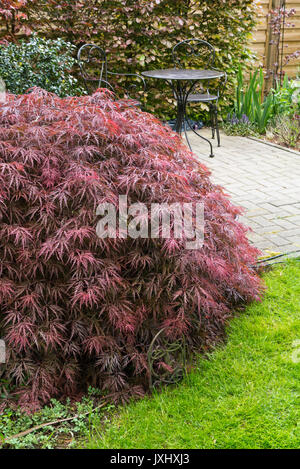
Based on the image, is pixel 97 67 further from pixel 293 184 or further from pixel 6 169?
pixel 6 169

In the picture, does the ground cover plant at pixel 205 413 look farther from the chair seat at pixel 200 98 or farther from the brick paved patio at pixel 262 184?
the chair seat at pixel 200 98

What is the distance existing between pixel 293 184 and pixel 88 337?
10.9 feet

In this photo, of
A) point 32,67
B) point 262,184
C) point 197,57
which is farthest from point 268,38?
point 32,67

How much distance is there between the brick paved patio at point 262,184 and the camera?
12.2ft

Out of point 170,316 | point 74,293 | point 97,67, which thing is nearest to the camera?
point 74,293

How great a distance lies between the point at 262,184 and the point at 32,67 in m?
2.40

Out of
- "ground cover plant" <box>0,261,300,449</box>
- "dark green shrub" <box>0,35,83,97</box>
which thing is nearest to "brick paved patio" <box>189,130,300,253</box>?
"ground cover plant" <box>0,261,300,449</box>

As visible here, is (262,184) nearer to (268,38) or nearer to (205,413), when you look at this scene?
(205,413)

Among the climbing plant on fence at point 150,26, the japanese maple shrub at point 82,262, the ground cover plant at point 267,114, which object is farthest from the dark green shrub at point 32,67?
the ground cover plant at point 267,114

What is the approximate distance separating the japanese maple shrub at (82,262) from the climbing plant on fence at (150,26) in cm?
367

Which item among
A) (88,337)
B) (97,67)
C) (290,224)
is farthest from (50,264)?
(97,67)

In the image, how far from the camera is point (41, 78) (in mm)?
4672

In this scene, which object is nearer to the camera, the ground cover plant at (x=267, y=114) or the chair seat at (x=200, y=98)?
the chair seat at (x=200, y=98)

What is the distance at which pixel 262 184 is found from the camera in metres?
4.87
